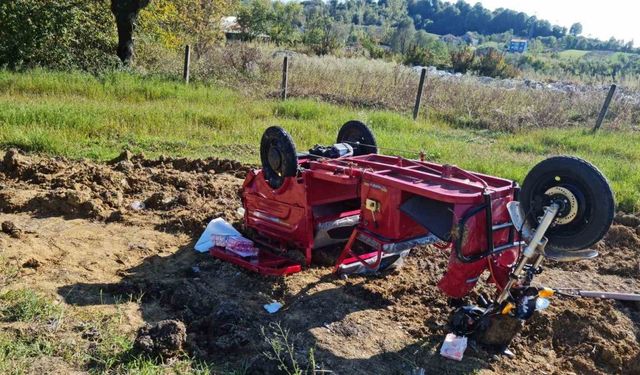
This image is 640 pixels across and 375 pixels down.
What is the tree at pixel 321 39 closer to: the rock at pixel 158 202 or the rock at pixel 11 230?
the rock at pixel 158 202

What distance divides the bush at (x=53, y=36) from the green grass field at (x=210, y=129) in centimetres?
205

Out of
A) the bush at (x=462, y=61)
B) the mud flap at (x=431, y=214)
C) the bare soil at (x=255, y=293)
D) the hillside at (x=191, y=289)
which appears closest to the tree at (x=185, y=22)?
the hillside at (x=191, y=289)

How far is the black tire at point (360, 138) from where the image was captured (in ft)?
Answer: 19.3

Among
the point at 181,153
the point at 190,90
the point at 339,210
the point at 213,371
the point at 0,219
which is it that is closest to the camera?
the point at 213,371

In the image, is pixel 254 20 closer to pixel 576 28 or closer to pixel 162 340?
pixel 162 340

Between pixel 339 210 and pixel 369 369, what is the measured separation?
75.4 inches

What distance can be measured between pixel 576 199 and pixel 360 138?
272 cm

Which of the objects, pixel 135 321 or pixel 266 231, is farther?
pixel 266 231

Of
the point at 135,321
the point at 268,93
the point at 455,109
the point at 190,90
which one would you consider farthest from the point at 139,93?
the point at 135,321

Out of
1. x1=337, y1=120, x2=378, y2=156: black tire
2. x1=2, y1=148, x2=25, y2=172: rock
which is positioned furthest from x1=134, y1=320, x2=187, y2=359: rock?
x1=2, y1=148, x2=25, y2=172: rock

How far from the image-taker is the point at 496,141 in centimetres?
1332

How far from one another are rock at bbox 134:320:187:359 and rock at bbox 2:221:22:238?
2506 millimetres

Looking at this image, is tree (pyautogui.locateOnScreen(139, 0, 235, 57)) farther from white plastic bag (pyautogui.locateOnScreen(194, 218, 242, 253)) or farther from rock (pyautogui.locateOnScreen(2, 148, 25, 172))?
white plastic bag (pyautogui.locateOnScreen(194, 218, 242, 253))

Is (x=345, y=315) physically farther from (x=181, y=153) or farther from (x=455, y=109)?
(x=455, y=109)
